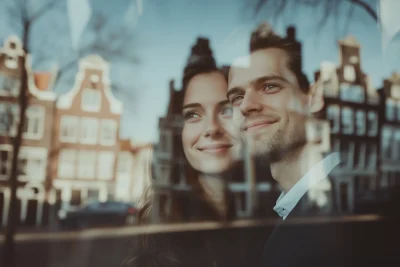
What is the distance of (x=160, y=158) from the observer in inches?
64.4

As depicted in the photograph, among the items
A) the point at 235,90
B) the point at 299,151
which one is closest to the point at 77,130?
the point at 235,90

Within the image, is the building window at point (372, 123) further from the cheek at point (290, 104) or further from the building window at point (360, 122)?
the cheek at point (290, 104)

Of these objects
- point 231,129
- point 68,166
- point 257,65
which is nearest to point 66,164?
point 68,166

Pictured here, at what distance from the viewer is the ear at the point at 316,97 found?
1794 millimetres

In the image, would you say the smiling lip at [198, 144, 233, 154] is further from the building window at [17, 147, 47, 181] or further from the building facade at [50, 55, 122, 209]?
the building window at [17, 147, 47, 181]

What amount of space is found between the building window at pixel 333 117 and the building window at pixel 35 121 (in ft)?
3.97

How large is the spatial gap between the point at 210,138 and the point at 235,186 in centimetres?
23

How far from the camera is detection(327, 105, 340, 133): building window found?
72.1 inches

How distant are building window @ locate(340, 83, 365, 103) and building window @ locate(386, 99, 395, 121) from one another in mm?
146

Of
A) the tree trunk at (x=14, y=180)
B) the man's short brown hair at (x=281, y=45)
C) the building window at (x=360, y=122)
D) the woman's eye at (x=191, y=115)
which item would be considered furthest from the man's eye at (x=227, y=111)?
the tree trunk at (x=14, y=180)

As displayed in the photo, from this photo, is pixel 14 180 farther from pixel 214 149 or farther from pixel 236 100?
pixel 236 100

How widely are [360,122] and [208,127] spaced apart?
755 millimetres

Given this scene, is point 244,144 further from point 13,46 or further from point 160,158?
point 13,46

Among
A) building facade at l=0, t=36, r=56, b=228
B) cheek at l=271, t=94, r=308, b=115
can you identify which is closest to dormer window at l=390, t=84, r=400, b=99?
cheek at l=271, t=94, r=308, b=115
